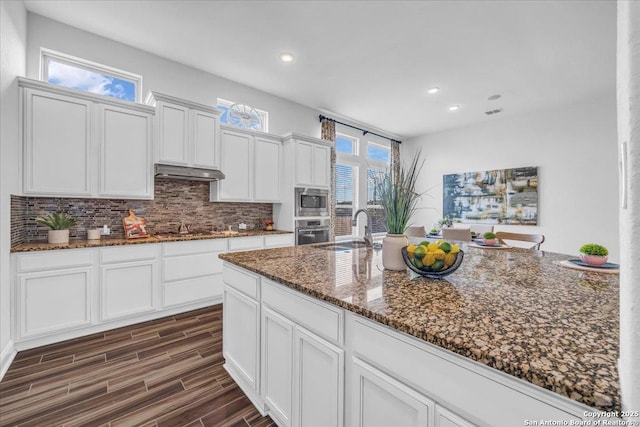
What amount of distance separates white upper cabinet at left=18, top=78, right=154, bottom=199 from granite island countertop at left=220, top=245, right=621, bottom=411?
2176 millimetres

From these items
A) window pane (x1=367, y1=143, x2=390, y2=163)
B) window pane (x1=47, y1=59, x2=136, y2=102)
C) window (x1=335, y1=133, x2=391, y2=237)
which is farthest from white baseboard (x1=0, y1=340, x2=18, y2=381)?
window pane (x1=367, y1=143, x2=390, y2=163)

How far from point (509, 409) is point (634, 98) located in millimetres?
670

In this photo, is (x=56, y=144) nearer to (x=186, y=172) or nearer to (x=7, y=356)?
(x=186, y=172)

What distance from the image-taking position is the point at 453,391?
76 cm

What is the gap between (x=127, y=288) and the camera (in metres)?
2.89

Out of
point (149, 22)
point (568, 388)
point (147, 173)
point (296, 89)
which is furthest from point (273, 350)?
point (296, 89)

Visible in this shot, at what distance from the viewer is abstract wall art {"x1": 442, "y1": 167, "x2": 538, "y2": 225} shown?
5270 millimetres

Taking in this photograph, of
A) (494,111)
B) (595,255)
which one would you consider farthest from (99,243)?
(494,111)

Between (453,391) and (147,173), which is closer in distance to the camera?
(453,391)

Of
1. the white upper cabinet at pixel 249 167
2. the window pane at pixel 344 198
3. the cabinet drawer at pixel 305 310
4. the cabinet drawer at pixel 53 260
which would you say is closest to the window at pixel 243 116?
the white upper cabinet at pixel 249 167

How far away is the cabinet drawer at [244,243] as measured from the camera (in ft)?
12.1

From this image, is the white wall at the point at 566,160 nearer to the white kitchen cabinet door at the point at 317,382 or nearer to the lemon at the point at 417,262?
the lemon at the point at 417,262

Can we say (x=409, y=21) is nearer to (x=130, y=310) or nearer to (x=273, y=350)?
(x=273, y=350)

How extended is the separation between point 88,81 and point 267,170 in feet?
7.57
